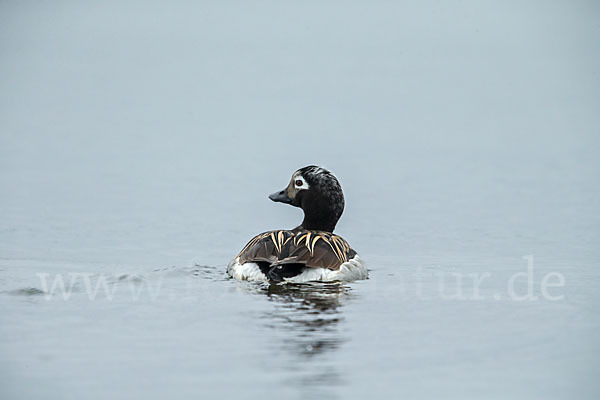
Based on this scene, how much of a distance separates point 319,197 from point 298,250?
→ 1613 millimetres

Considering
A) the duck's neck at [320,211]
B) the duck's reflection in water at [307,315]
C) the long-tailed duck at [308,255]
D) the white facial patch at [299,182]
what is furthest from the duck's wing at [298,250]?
the white facial patch at [299,182]

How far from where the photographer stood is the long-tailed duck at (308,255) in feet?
37.7

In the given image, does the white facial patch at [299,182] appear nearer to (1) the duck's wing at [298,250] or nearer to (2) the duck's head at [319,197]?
(2) the duck's head at [319,197]

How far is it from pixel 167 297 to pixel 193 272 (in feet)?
6.73

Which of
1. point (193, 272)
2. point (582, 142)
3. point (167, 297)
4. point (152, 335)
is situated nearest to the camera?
point (152, 335)

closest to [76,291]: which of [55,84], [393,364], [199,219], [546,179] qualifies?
[393,364]

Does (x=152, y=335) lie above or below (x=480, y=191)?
below

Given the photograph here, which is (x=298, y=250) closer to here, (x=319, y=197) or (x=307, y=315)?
(x=319, y=197)

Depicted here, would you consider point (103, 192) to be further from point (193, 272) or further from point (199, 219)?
point (193, 272)

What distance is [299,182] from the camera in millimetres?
13289

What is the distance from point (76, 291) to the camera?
10.8 metres

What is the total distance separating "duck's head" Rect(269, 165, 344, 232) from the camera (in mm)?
13047

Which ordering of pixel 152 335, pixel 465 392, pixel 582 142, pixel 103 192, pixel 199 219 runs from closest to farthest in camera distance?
1. pixel 465 392
2. pixel 152 335
3. pixel 199 219
4. pixel 103 192
5. pixel 582 142

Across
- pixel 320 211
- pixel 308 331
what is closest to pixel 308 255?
pixel 320 211
